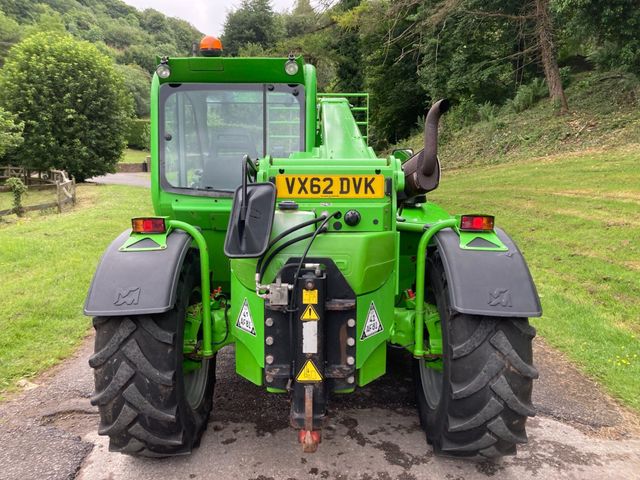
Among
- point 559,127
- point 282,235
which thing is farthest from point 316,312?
point 559,127

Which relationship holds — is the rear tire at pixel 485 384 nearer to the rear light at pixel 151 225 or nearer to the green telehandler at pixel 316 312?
the green telehandler at pixel 316 312

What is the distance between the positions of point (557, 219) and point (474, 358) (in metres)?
8.04

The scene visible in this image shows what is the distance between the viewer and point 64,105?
2486 cm

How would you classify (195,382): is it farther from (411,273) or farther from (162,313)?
(411,273)

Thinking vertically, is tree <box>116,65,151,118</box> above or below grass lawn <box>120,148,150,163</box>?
above

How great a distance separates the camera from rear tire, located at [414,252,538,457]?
107 inches

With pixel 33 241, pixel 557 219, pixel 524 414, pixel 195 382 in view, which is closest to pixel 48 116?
pixel 33 241

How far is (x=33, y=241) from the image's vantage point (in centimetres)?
958

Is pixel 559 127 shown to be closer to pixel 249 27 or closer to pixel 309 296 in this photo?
pixel 309 296

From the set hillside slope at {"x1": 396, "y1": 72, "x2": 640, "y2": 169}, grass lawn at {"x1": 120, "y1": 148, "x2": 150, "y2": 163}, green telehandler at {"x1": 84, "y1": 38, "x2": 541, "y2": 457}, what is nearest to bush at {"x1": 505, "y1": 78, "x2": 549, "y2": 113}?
hillside slope at {"x1": 396, "y1": 72, "x2": 640, "y2": 169}

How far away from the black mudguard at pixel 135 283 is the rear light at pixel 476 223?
1650 millimetres

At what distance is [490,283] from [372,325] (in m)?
0.67

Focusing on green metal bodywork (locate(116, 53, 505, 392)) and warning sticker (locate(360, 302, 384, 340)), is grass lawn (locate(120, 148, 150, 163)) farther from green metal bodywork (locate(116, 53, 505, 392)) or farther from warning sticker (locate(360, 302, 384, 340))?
warning sticker (locate(360, 302, 384, 340))

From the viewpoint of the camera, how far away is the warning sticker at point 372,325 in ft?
9.29
